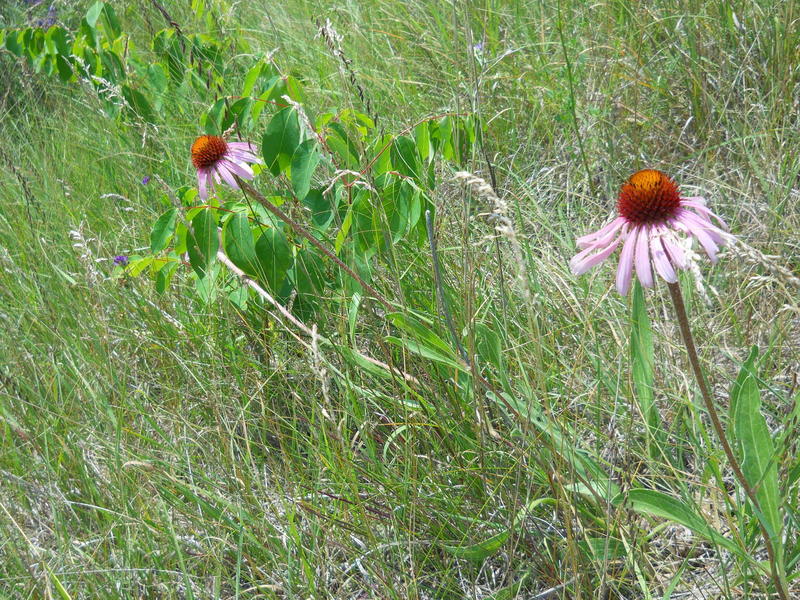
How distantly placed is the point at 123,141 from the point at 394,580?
2.05m

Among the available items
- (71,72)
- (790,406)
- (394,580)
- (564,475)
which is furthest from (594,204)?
(71,72)

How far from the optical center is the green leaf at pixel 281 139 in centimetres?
139

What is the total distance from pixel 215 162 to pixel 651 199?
0.83 meters

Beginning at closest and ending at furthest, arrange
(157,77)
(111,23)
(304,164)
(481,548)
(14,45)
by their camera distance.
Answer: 1. (481,548)
2. (304,164)
3. (157,77)
4. (111,23)
5. (14,45)

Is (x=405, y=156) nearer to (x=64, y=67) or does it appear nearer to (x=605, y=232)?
(x=605, y=232)

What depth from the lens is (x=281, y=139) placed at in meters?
1.41

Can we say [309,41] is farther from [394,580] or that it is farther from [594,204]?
[394,580]

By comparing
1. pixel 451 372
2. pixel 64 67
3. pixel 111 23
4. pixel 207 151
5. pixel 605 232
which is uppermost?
pixel 111 23

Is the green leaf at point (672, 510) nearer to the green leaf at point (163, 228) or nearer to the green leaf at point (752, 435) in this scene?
the green leaf at point (752, 435)

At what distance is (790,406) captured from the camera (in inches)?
51.8

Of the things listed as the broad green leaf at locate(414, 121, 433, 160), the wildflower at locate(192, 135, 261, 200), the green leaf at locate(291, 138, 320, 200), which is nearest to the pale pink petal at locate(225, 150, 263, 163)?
the wildflower at locate(192, 135, 261, 200)

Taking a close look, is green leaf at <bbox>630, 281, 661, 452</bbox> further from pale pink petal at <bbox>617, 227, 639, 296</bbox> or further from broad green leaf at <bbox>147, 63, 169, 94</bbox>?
broad green leaf at <bbox>147, 63, 169, 94</bbox>

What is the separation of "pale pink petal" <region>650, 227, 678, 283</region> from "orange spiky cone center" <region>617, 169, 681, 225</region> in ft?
0.15

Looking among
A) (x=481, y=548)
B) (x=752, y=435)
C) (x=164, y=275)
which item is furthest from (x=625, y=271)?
(x=164, y=275)
